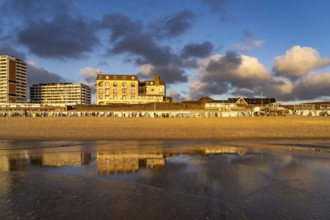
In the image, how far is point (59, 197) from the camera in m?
7.78

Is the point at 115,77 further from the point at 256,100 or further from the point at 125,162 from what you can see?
the point at 125,162

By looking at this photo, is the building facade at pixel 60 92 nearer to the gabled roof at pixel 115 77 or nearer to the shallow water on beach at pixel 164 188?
the gabled roof at pixel 115 77

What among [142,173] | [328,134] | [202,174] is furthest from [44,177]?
[328,134]

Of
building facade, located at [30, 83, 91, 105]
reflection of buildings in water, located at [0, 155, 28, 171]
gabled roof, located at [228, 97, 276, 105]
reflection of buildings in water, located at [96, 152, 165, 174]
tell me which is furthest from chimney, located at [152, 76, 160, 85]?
building facade, located at [30, 83, 91, 105]

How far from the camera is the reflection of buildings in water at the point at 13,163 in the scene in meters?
12.0

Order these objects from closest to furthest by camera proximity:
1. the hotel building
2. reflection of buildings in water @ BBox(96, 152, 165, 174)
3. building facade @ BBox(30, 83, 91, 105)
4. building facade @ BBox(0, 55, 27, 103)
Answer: reflection of buildings in water @ BBox(96, 152, 165, 174)
the hotel building
building facade @ BBox(0, 55, 27, 103)
building facade @ BBox(30, 83, 91, 105)

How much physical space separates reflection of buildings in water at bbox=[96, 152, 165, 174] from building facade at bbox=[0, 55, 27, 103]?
397ft

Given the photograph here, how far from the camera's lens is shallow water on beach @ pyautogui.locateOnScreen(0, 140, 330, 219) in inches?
260

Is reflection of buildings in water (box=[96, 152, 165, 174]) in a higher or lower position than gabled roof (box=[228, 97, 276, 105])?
lower

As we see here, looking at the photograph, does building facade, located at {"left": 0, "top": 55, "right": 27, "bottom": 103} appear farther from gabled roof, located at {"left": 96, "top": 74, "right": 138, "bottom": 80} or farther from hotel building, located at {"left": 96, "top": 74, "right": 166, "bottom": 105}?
hotel building, located at {"left": 96, "top": 74, "right": 166, "bottom": 105}

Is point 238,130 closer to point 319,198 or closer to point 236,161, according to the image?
point 236,161

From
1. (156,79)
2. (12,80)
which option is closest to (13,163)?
(156,79)

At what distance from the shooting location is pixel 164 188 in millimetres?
8672

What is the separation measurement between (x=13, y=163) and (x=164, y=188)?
782 centimetres
